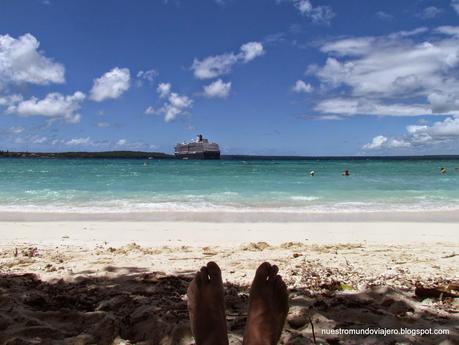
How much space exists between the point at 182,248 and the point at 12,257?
219 cm

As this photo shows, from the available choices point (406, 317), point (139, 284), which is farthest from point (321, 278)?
point (139, 284)

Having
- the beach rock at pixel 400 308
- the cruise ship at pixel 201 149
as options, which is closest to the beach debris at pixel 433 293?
the beach rock at pixel 400 308

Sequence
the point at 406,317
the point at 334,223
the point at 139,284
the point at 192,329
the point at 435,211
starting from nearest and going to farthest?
the point at 192,329 < the point at 406,317 < the point at 139,284 < the point at 334,223 < the point at 435,211

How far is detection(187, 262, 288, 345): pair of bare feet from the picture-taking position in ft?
7.87

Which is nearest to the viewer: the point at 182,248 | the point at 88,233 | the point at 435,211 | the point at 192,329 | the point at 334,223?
the point at 192,329

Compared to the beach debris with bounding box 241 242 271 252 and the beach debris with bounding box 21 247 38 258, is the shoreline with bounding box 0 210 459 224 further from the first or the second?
the beach debris with bounding box 21 247 38 258

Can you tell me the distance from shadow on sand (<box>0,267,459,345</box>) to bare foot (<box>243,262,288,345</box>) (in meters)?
0.16

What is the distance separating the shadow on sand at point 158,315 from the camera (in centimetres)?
261

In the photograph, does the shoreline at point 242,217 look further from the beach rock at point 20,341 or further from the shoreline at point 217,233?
the beach rock at point 20,341

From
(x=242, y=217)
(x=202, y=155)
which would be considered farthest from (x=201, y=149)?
(x=242, y=217)

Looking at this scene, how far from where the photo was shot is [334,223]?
28.7 feet

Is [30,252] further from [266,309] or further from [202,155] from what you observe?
[202,155]

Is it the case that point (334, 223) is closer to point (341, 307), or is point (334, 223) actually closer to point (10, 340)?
point (341, 307)

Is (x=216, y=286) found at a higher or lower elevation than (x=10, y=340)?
higher
